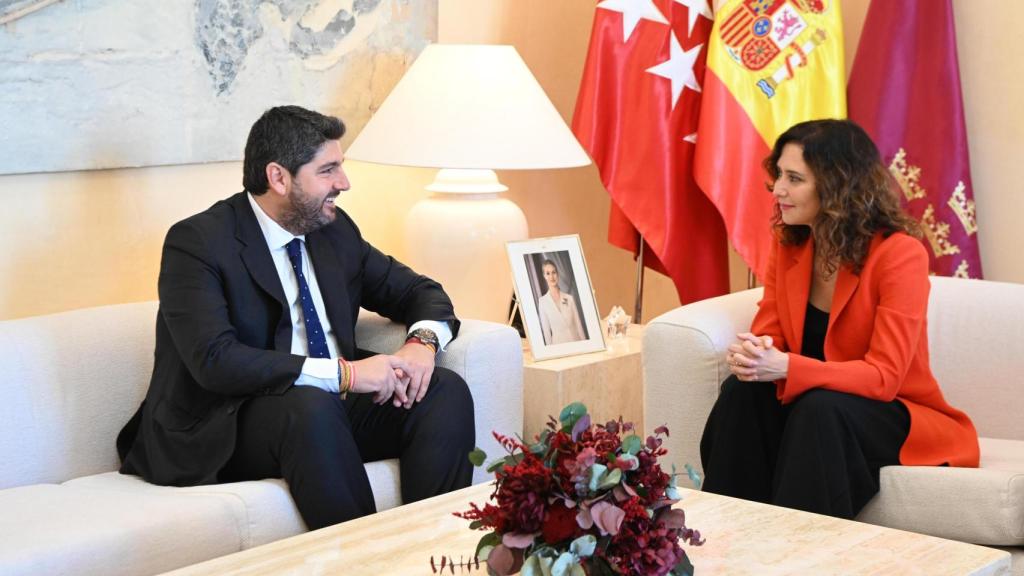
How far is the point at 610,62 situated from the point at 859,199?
127 cm

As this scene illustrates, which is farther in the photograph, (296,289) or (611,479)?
(296,289)

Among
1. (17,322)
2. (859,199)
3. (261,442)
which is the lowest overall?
(261,442)

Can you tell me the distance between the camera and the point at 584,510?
168 cm

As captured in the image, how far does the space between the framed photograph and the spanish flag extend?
1.67ft

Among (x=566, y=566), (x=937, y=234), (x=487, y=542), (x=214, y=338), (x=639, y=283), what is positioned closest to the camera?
(x=566, y=566)

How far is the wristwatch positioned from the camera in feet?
9.59

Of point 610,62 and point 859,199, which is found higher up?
point 610,62

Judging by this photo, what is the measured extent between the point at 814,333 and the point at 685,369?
317 millimetres

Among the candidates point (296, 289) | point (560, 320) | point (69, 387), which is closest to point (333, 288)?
point (296, 289)

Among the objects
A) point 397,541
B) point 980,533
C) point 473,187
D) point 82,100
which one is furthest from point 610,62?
point 397,541

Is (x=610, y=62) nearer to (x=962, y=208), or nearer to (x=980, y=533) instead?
(x=962, y=208)

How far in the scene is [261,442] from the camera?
264cm

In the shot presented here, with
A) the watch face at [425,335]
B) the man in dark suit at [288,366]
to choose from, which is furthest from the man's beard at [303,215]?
the watch face at [425,335]

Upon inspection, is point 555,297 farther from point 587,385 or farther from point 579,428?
point 579,428
